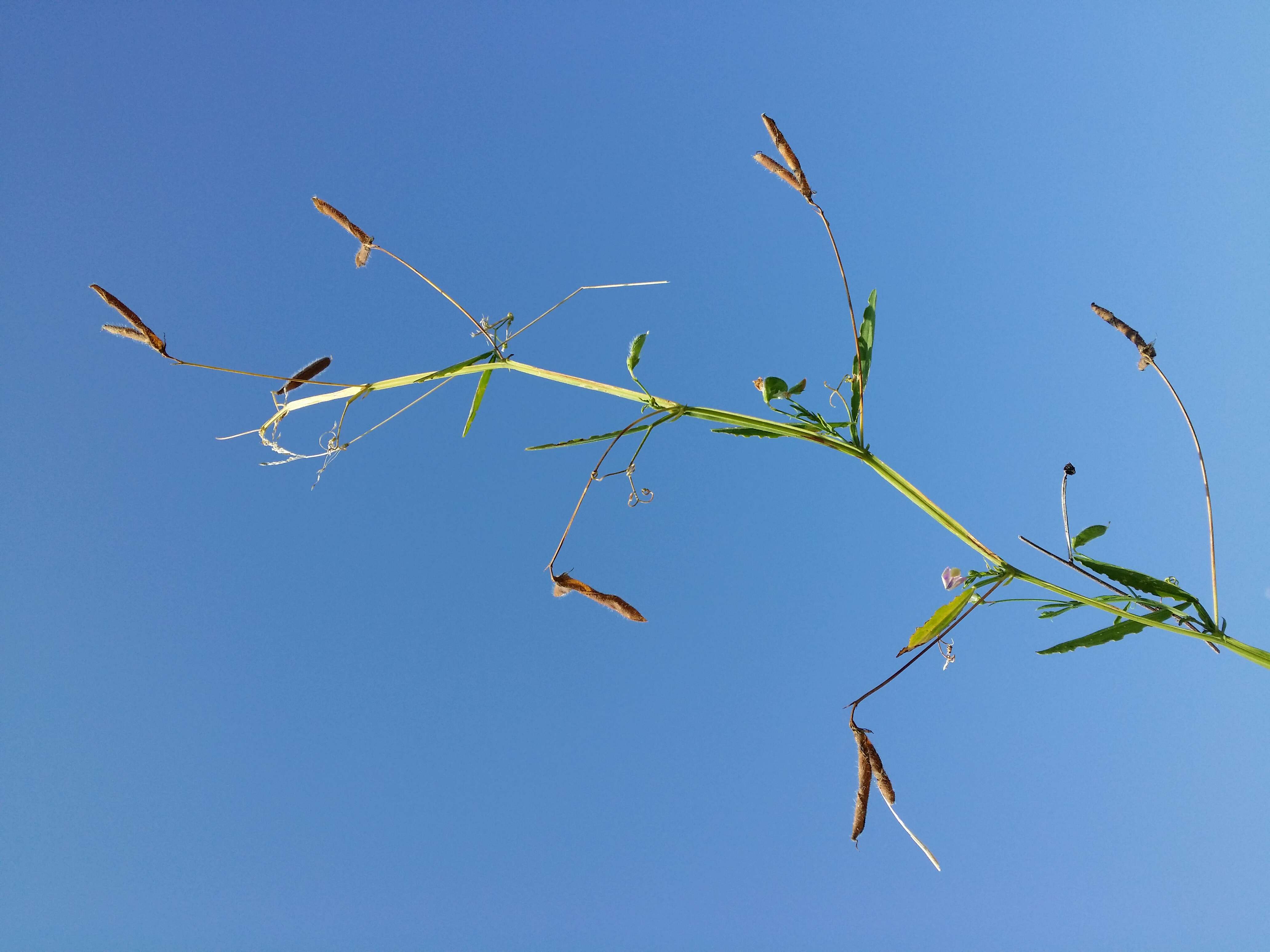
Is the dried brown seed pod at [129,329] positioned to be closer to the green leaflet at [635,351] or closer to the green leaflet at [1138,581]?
the green leaflet at [635,351]

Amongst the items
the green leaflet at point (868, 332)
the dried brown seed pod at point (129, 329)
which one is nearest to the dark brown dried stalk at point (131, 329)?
the dried brown seed pod at point (129, 329)

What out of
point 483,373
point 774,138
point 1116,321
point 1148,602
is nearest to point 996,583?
point 1148,602

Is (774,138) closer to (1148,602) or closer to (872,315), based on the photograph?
(872,315)

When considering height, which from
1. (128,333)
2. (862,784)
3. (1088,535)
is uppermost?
(128,333)

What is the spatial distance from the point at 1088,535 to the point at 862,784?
2.87 feet

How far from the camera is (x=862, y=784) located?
1.60 metres

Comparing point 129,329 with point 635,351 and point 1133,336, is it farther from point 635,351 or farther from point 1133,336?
point 1133,336

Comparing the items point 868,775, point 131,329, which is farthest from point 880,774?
point 131,329

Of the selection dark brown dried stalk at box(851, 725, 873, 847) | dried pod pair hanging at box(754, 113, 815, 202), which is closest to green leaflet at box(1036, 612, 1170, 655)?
dark brown dried stalk at box(851, 725, 873, 847)

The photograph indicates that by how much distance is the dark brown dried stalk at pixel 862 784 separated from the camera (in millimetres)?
1549

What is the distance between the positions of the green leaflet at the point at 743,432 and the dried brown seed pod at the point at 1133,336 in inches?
28.0

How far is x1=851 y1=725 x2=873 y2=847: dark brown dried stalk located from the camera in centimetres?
155

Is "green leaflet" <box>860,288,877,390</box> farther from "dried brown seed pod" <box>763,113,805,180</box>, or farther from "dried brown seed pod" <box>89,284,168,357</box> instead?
"dried brown seed pod" <box>89,284,168,357</box>

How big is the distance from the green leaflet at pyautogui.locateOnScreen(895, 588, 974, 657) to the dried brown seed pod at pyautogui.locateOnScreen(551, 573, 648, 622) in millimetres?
615
